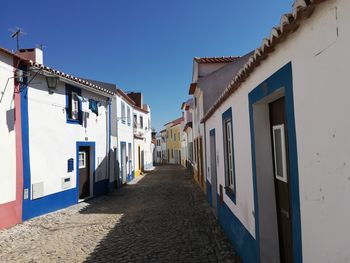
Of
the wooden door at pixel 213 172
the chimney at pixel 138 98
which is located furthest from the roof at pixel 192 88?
the chimney at pixel 138 98

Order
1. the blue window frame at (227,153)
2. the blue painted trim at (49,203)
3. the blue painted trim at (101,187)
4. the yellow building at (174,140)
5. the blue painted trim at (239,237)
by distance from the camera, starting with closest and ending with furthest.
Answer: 1. the blue painted trim at (239,237)
2. the blue window frame at (227,153)
3. the blue painted trim at (49,203)
4. the blue painted trim at (101,187)
5. the yellow building at (174,140)

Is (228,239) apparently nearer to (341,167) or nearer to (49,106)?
(341,167)

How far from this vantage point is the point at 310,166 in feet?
7.67

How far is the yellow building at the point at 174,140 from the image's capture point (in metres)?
41.0

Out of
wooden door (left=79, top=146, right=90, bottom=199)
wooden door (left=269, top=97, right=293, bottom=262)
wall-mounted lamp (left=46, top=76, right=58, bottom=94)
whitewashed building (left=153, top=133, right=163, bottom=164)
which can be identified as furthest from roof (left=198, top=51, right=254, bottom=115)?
whitewashed building (left=153, top=133, right=163, bottom=164)

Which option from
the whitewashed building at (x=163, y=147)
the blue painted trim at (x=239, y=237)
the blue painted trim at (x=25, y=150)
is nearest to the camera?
the blue painted trim at (x=239, y=237)

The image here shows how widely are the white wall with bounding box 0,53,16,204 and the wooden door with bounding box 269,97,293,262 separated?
7126mm

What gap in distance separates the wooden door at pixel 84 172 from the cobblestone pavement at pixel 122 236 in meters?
1.47

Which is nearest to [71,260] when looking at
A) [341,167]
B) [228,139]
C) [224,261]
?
[224,261]

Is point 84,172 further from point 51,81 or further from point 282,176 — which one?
point 282,176

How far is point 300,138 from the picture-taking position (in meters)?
2.51

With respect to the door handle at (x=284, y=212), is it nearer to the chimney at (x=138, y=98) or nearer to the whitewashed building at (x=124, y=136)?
the whitewashed building at (x=124, y=136)

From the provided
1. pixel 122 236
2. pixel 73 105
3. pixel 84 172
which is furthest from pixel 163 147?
pixel 122 236

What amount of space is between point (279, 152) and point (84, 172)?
10.5m
